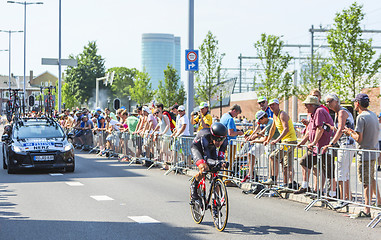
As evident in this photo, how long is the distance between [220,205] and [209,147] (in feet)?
2.63

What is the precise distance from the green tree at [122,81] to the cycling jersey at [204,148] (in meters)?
116

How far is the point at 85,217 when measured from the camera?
28.5ft

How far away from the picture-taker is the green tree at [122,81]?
4902 inches

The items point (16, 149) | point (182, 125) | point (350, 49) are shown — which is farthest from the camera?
point (350, 49)

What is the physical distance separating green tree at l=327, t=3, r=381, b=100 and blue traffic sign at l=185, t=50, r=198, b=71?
9782 millimetres

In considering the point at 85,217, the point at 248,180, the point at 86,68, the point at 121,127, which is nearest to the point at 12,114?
the point at 121,127

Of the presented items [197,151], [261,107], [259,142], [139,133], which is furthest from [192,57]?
[197,151]

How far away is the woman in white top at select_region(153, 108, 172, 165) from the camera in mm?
16891

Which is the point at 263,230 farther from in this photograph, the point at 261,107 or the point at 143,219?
the point at 261,107

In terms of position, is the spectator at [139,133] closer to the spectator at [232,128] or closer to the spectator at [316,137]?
the spectator at [232,128]

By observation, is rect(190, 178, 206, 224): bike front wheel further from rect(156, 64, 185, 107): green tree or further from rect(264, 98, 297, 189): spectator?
rect(156, 64, 185, 107): green tree

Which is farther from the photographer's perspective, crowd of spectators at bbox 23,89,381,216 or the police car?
the police car

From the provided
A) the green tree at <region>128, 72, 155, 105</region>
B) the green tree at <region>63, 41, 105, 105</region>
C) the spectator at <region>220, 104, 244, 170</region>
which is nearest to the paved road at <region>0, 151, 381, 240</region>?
the spectator at <region>220, 104, 244, 170</region>

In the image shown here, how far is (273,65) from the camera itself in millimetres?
40188
